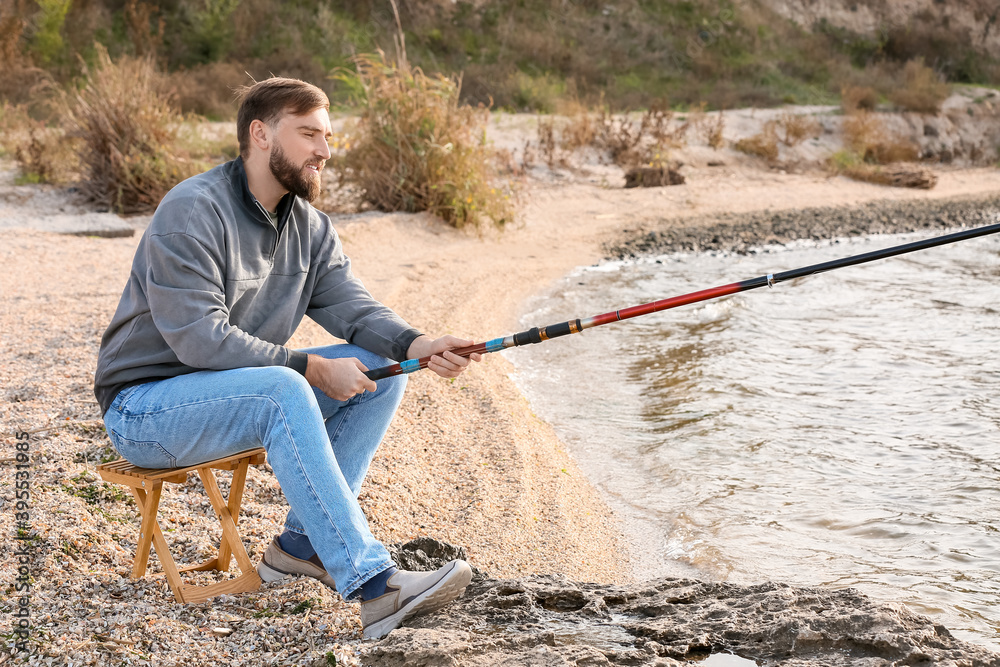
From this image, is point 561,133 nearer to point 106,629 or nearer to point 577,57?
point 577,57

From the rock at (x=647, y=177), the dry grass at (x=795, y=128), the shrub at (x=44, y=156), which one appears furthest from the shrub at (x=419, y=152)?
the dry grass at (x=795, y=128)

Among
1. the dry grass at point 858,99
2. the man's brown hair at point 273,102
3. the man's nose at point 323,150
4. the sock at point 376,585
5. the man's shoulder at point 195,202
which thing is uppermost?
the dry grass at point 858,99

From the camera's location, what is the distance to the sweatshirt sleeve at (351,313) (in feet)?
9.60

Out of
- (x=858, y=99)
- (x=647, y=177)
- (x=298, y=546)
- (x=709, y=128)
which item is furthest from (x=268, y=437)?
(x=858, y=99)

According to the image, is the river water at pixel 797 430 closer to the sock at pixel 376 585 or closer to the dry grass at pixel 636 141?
the sock at pixel 376 585

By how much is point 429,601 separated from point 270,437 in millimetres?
623

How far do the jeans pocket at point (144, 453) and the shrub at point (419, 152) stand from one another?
6.91 meters

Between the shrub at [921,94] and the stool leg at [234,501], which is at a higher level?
the shrub at [921,94]

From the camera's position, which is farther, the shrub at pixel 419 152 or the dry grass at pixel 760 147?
the dry grass at pixel 760 147

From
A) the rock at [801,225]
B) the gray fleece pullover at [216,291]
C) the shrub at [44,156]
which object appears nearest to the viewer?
the gray fleece pullover at [216,291]

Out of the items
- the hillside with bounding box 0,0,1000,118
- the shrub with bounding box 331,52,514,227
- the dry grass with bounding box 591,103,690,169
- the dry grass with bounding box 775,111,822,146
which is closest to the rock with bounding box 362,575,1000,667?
the shrub with bounding box 331,52,514,227

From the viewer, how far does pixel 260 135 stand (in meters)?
2.69

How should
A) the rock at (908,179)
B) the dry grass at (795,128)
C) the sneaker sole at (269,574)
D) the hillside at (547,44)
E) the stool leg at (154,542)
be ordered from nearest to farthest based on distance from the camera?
the stool leg at (154,542), the sneaker sole at (269,574), the rock at (908,179), the dry grass at (795,128), the hillside at (547,44)

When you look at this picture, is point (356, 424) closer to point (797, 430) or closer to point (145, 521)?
point (145, 521)
